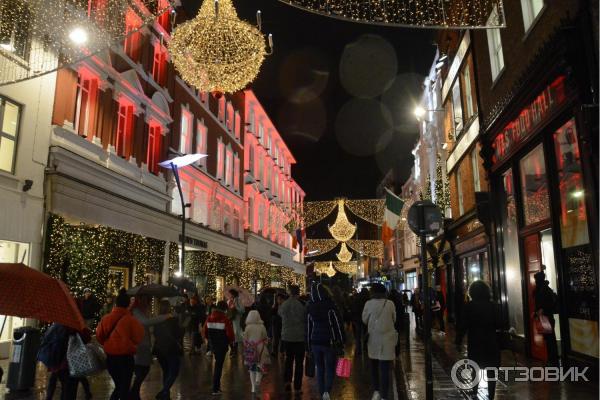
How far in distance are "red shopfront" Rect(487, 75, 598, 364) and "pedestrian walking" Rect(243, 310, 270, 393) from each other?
5.91 meters

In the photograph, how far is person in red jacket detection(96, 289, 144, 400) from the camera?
6438mm

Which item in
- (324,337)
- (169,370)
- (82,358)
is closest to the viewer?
(82,358)

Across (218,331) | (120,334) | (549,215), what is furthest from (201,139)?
(120,334)

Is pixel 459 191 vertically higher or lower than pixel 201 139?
lower

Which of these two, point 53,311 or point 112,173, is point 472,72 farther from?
point 53,311

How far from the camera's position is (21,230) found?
535 inches

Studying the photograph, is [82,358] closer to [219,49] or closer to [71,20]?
[71,20]

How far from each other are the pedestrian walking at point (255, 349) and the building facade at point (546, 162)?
591cm

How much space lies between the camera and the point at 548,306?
394 inches

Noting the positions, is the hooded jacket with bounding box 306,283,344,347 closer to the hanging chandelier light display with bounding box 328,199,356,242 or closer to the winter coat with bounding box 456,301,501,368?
the winter coat with bounding box 456,301,501,368

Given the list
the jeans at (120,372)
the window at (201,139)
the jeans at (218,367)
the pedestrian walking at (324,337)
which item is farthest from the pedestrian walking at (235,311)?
the window at (201,139)

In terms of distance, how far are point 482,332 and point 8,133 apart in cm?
1302

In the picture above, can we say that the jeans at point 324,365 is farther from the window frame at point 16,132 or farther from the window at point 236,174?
the window at point 236,174

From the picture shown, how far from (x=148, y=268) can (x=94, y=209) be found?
15.3ft
